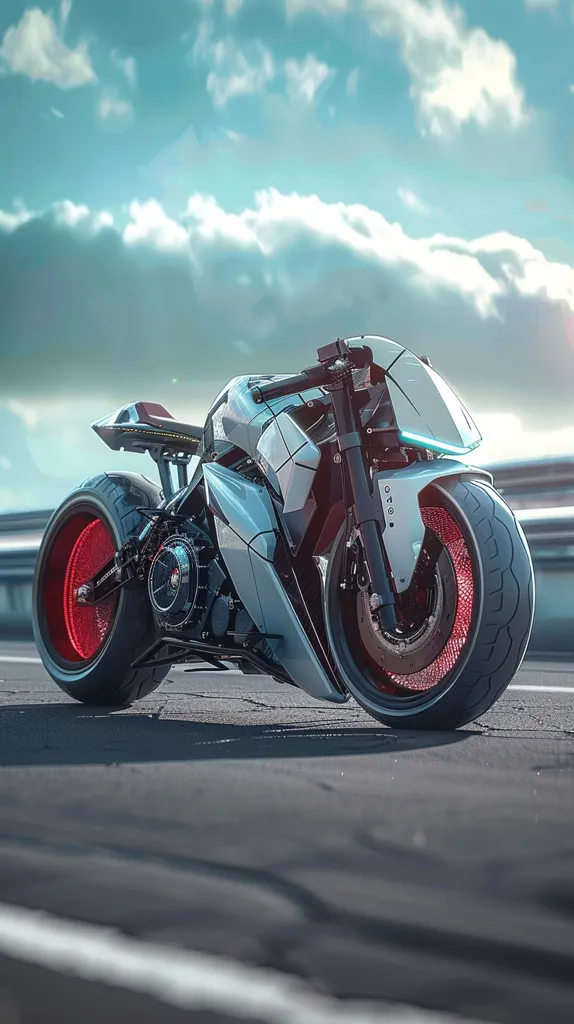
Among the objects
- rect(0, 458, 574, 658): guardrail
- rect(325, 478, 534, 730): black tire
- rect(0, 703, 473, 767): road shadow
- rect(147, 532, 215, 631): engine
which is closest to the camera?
rect(0, 703, 473, 767): road shadow

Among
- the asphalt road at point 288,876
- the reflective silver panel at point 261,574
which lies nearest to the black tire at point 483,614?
the asphalt road at point 288,876

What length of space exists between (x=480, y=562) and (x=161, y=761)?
94cm

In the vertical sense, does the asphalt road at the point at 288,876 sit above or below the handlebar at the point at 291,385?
below

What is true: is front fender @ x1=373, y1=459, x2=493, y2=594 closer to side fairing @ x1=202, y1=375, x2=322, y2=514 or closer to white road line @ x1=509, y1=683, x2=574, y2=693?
side fairing @ x1=202, y1=375, x2=322, y2=514

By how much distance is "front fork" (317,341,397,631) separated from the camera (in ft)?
10.8

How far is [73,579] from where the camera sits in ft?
16.5

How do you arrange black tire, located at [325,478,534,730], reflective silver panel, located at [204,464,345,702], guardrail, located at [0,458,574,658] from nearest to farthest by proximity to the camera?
black tire, located at [325,478,534,730] → reflective silver panel, located at [204,464,345,702] → guardrail, located at [0,458,574,658]

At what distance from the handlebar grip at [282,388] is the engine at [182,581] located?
52cm

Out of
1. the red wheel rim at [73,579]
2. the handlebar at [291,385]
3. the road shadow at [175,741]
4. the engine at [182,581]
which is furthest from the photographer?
the red wheel rim at [73,579]

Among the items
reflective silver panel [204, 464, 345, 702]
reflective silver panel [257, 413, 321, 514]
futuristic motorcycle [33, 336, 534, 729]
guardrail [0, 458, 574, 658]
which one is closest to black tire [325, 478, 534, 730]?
futuristic motorcycle [33, 336, 534, 729]

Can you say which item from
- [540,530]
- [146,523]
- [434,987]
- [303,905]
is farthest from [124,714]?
[540,530]

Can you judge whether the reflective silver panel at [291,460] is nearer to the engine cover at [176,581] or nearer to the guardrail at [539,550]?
the engine cover at [176,581]

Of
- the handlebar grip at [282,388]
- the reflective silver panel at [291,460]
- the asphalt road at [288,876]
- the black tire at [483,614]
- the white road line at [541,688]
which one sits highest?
the handlebar grip at [282,388]

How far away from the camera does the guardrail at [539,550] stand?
745cm
